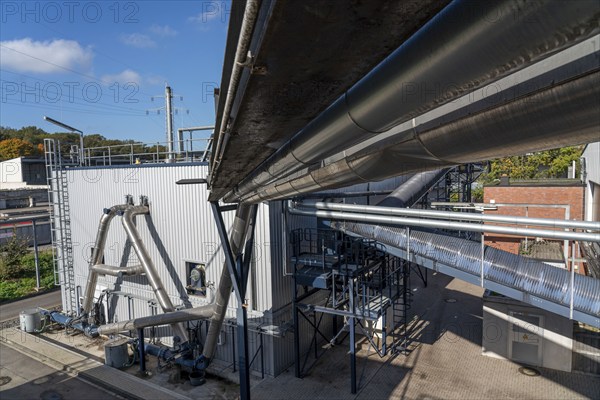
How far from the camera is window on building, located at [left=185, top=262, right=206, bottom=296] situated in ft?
36.3

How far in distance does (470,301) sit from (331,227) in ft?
26.4

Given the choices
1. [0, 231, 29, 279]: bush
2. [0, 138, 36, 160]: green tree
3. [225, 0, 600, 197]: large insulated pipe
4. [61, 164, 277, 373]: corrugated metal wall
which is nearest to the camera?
[225, 0, 600, 197]: large insulated pipe

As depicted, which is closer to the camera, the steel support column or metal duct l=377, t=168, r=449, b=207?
the steel support column

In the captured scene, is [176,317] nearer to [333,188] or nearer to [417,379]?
[417,379]

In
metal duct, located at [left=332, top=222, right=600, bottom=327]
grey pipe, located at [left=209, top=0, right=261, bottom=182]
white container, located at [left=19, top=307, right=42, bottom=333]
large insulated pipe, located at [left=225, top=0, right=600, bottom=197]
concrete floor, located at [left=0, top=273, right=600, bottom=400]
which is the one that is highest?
grey pipe, located at [left=209, top=0, right=261, bottom=182]

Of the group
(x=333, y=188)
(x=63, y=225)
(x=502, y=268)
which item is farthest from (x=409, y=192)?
(x=63, y=225)

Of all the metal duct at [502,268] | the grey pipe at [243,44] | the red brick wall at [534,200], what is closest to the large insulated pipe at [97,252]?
the metal duct at [502,268]

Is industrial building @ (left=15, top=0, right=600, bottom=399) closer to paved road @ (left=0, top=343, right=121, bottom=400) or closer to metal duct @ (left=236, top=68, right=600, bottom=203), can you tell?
metal duct @ (left=236, top=68, right=600, bottom=203)

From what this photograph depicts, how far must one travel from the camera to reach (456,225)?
7164mm

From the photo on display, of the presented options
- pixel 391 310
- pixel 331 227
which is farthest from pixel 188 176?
pixel 391 310

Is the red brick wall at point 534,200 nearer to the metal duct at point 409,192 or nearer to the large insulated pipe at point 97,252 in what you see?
the metal duct at point 409,192

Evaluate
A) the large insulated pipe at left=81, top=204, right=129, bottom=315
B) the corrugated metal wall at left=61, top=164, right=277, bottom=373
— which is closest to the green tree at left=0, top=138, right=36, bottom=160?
the corrugated metal wall at left=61, top=164, right=277, bottom=373

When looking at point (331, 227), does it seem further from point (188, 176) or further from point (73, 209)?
point (73, 209)

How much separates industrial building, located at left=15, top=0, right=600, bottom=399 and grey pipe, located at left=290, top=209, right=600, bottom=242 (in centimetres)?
4
